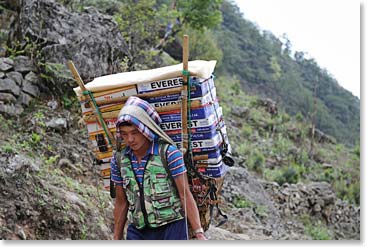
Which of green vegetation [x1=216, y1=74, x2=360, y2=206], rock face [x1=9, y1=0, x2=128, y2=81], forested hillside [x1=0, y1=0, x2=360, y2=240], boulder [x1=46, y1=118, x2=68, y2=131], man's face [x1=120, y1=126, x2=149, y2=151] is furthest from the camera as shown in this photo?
green vegetation [x1=216, y1=74, x2=360, y2=206]

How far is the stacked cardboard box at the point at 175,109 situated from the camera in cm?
219

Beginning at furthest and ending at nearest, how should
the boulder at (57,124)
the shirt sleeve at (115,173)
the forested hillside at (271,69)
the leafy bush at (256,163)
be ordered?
1. the forested hillside at (271,69)
2. the leafy bush at (256,163)
3. the boulder at (57,124)
4. the shirt sleeve at (115,173)

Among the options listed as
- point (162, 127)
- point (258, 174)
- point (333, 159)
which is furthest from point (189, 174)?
point (333, 159)

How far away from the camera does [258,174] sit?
9.36 m

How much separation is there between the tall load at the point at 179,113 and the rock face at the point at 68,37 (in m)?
2.89

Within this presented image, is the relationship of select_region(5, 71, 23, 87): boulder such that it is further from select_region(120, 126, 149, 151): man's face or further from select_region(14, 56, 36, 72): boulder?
select_region(120, 126, 149, 151): man's face

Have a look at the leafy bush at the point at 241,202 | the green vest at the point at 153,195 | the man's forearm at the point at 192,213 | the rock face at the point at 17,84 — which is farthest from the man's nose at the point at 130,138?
the leafy bush at the point at 241,202

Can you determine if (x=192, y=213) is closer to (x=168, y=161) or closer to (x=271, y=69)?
(x=168, y=161)

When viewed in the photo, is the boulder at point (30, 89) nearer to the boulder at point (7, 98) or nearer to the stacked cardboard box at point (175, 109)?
the boulder at point (7, 98)

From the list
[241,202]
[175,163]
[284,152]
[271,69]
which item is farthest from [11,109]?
[271,69]

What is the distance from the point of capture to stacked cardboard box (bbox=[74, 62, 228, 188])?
219 cm

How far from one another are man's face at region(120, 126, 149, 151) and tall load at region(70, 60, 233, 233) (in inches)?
6.9

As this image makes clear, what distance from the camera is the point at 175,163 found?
2094 mm

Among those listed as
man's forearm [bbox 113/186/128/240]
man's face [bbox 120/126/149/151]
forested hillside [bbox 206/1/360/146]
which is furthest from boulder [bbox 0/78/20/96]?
forested hillside [bbox 206/1/360/146]
